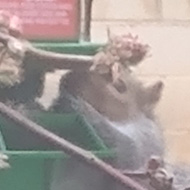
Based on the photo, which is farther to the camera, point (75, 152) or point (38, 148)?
point (38, 148)

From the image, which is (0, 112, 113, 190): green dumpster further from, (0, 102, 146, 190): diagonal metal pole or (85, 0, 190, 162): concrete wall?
(85, 0, 190, 162): concrete wall

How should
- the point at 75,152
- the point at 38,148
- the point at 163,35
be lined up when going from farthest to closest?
the point at 163,35, the point at 38,148, the point at 75,152

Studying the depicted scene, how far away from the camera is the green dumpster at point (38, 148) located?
1011 mm

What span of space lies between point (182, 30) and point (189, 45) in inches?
1.5

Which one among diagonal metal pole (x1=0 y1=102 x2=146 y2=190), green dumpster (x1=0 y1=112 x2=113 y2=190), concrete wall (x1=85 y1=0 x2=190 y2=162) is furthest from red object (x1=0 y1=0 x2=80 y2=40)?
concrete wall (x1=85 y1=0 x2=190 y2=162)

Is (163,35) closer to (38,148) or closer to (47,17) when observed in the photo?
(47,17)

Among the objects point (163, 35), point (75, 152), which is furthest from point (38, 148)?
point (163, 35)

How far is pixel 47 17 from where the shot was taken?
1179mm

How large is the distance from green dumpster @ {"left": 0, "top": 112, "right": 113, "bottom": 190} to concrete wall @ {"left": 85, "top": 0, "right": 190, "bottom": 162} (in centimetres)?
66

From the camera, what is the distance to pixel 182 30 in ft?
5.89

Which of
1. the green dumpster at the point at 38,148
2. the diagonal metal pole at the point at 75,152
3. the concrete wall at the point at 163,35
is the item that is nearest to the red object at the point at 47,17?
the green dumpster at the point at 38,148

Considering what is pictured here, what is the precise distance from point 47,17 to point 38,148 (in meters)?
0.21

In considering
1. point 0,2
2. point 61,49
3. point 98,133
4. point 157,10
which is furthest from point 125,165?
point 157,10

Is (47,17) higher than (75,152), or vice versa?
(47,17)
